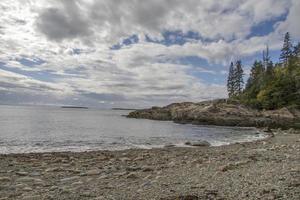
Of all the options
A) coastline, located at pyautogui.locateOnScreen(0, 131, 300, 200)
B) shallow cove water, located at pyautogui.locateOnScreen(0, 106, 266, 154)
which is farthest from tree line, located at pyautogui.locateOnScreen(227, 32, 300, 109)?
coastline, located at pyautogui.locateOnScreen(0, 131, 300, 200)

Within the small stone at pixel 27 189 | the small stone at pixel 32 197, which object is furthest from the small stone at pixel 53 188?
the small stone at pixel 32 197

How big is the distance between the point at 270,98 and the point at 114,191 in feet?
240

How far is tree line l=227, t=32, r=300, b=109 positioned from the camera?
72.8 meters

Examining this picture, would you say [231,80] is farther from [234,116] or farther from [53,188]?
[53,188]

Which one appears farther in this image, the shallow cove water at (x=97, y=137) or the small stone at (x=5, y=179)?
the shallow cove water at (x=97, y=137)

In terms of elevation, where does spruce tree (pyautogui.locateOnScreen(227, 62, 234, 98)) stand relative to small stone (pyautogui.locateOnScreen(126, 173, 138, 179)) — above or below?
above

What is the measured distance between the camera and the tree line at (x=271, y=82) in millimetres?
72750

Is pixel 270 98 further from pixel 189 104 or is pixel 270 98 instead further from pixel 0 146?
pixel 0 146

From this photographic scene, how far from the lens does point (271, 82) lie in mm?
79812

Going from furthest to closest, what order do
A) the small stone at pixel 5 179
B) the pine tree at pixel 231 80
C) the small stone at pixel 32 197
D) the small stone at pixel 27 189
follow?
the pine tree at pixel 231 80
the small stone at pixel 5 179
the small stone at pixel 27 189
the small stone at pixel 32 197

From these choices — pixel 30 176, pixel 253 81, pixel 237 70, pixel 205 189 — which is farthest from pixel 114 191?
pixel 237 70

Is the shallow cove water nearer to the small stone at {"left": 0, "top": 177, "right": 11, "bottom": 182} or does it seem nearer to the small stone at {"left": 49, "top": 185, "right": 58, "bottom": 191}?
the small stone at {"left": 0, "top": 177, "right": 11, "bottom": 182}

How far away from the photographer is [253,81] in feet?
310

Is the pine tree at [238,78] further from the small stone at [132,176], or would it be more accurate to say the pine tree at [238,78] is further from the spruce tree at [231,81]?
the small stone at [132,176]
